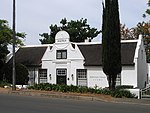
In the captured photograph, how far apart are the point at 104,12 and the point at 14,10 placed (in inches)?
288

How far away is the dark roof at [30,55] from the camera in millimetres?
41647

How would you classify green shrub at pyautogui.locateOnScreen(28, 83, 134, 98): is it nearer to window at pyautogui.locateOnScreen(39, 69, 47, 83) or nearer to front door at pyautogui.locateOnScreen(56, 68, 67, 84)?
front door at pyautogui.locateOnScreen(56, 68, 67, 84)

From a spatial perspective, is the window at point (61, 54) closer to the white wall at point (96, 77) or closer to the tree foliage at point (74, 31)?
the white wall at point (96, 77)

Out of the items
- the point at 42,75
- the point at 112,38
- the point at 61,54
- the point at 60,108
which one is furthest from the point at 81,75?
the point at 60,108

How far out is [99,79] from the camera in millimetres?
37875

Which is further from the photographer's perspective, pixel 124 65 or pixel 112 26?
pixel 124 65

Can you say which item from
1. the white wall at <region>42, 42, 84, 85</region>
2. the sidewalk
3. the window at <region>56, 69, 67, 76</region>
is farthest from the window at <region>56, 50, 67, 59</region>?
the sidewalk

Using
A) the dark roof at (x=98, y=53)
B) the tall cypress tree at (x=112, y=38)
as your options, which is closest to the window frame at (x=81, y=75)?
the dark roof at (x=98, y=53)

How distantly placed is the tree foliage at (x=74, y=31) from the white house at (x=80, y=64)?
18953mm

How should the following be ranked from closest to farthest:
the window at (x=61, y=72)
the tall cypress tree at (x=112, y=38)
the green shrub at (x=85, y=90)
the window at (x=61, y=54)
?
the green shrub at (x=85, y=90)
the tall cypress tree at (x=112, y=38)
the window at (x=61, y=72)
the window at (x=61, y=54)

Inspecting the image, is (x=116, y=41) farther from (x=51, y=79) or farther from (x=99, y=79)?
(x=51, y=79)

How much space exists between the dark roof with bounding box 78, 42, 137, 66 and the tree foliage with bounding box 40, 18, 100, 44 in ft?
69.2

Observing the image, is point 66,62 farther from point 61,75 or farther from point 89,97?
point 89,97

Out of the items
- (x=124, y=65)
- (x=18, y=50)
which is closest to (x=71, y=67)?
(x=124, y=65)
